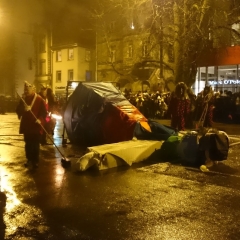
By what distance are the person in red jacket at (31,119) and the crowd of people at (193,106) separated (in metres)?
4.34

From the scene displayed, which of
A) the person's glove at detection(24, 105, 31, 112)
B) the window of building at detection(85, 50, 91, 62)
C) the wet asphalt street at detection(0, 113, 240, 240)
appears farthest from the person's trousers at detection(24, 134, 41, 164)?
the window of building at detection(85, 50, 91, 62)

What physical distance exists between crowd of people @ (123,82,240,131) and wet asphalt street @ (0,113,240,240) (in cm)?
278

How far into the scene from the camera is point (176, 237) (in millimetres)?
4586

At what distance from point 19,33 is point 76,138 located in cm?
4554

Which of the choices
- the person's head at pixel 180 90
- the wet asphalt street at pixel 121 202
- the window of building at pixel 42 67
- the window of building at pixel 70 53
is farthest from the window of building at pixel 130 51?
the wet asphalt street at pixel 121 202

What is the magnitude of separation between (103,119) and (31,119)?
10.1 feet

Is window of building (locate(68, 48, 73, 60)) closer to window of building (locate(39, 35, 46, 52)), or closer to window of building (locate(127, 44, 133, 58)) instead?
window of building (locate(39, 35, 46, 52))

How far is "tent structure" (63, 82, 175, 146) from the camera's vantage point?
10055mm

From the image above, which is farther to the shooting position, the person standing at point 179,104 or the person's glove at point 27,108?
the person standing at point 179,104

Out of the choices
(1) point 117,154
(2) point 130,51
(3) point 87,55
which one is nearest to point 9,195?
(1) point 117,154

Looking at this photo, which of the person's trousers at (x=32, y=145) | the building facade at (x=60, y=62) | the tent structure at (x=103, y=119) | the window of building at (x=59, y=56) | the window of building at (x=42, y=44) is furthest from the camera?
the window of building at (x=42, y=44)

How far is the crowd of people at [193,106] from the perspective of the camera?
11469mm

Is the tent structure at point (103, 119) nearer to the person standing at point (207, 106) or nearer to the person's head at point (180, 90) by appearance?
the person's head at point (180, 90)

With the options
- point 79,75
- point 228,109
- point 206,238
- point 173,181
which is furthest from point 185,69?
point 79,75
